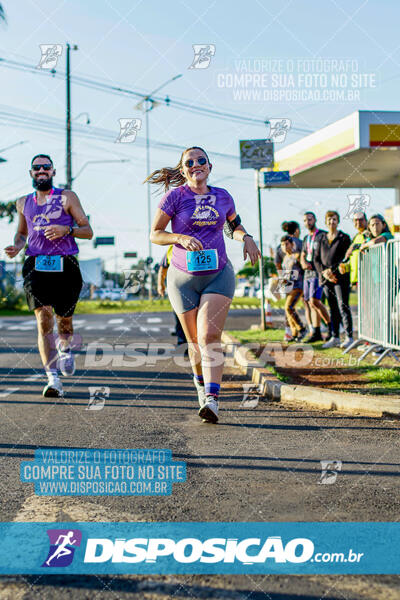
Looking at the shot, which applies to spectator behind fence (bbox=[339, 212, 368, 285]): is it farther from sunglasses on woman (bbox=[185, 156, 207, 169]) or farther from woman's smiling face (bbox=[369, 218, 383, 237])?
sunglasses on woman (bbox=[185, 156, 207, 169])

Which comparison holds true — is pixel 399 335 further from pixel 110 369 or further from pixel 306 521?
pixel 306 521

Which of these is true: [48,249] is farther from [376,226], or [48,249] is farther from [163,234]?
[376,226]

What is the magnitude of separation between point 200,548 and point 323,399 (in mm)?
3831

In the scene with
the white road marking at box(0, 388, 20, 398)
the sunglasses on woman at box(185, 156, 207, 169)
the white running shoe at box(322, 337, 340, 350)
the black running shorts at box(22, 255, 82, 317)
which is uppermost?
the sunglasses on woman at box(185, 156, 207, 169)

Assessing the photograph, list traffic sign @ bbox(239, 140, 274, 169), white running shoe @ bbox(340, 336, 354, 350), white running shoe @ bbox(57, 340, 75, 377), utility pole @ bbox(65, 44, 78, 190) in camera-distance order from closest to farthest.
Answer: white running shoe @ bbox(57, 340, 75, 377) → white running shoe @ bbox(340, 336, 354, 350) → traffic sign @ bbox(239, 140, 274, 169) → utility pole @ bbox(65, 44, 78, 190)

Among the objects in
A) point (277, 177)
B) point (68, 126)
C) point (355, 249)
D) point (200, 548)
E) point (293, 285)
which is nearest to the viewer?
point (200, 548)

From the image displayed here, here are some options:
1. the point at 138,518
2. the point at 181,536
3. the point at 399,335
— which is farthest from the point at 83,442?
the point at 399,335

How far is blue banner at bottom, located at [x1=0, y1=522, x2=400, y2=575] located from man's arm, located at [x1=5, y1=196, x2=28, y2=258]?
398 cm

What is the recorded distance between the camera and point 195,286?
580 cm

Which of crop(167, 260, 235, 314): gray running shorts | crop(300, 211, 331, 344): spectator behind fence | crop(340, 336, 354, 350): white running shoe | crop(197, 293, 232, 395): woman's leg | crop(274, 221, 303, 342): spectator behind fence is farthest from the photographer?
crop(274, 221, 303, 342): spectator behind fence

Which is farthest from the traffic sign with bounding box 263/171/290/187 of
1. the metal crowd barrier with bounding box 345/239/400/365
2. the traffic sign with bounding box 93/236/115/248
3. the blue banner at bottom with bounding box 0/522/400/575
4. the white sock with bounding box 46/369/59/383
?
the traffic sign with bounding box 93/236/115/248

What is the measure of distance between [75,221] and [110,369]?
3.10 meters

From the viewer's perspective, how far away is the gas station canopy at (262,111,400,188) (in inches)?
584

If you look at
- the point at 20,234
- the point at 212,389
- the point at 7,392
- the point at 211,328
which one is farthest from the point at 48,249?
the point at 212,389
